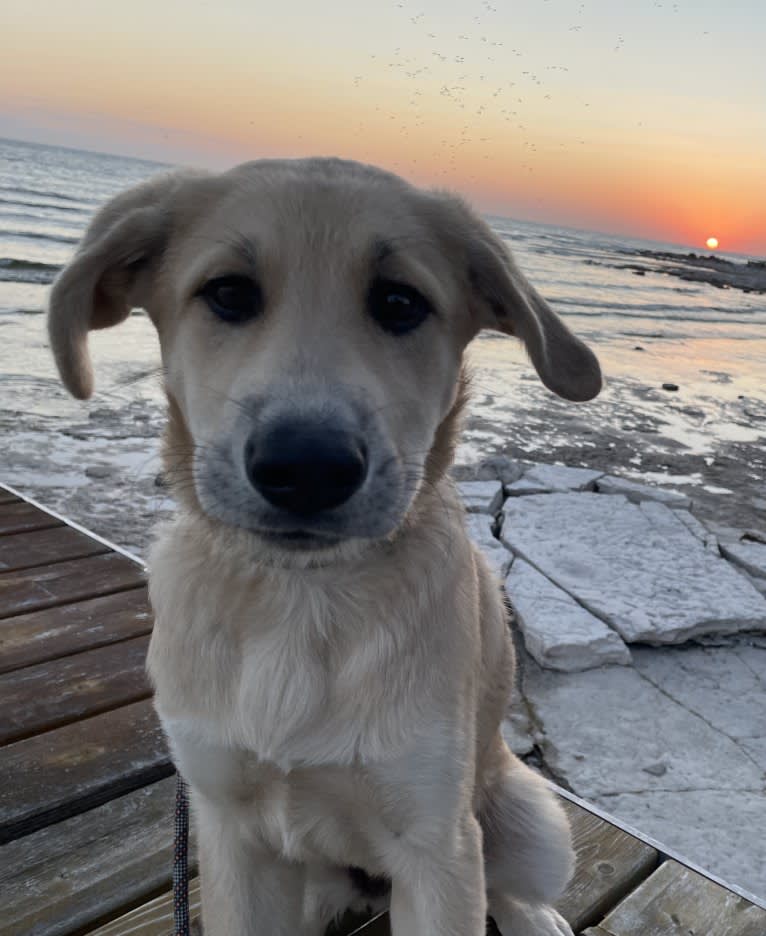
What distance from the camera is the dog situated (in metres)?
1.75

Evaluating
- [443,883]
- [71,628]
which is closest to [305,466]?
[443,883]

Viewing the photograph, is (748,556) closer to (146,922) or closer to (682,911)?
(682,911)

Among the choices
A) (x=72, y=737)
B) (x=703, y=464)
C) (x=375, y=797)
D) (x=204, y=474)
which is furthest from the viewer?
(x=703, y=464)

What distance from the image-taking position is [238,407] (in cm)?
163

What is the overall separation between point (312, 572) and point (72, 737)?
126cm

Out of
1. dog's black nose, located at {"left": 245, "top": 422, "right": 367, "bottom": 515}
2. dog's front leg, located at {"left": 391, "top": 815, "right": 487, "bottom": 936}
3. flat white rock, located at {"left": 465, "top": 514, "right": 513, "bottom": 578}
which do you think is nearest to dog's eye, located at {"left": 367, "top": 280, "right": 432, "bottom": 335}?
dog's black nose, located at {"left": 245, "top": 422, "right": 367, "bottom": 515}

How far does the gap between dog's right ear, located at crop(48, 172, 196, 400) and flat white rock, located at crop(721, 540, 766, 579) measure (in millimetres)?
4351

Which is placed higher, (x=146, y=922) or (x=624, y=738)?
(x=146, y=922)

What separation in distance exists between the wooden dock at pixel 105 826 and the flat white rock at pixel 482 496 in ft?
9.17

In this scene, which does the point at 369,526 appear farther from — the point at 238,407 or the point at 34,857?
the point at 34,857

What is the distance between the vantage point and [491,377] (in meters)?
10.6

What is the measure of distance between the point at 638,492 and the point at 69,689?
172 inches

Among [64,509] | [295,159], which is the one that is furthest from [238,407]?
[64,509]

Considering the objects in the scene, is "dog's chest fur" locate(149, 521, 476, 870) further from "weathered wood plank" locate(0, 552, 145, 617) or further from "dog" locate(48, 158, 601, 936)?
"weathered wood plank" locate(0, 552, 145, 617)
